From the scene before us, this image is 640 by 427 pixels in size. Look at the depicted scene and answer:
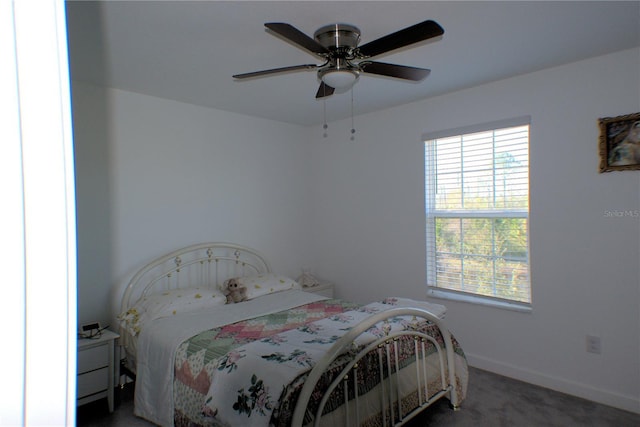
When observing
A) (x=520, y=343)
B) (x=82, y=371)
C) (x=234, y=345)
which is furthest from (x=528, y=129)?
(x=82, y=371)

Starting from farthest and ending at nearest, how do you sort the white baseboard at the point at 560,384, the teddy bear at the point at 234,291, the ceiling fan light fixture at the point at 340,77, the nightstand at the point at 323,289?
the nightstand at the point at 323,289 < the teddy bear at the point at 234,291 < the white baseboard at the point at 560,384 < the ceiling fan light fixture at the point at 340,77

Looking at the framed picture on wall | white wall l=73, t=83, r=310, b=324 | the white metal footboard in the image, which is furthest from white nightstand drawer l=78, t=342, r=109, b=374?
the framed picture on wall

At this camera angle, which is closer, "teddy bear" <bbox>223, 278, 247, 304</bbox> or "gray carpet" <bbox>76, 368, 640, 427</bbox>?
"gray carpet" <bbox>76, 368, 640, 427</bbox>

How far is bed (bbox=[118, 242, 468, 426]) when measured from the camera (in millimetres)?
1694

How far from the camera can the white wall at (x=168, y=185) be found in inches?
117

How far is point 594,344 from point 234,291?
9.44ft

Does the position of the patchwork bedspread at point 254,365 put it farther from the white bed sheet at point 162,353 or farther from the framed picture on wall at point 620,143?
the framed picture on wall at point 620,143

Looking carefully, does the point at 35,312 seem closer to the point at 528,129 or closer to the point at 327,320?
the point at 327,320

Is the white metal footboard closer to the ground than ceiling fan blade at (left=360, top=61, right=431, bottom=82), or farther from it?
closer to the ground

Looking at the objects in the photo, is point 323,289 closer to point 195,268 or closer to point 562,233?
point 195,268

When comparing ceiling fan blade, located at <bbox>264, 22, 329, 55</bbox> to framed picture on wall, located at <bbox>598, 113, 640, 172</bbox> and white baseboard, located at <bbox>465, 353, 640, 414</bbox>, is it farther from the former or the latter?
white baseboard, located at <bbox>465, 353, 640, 414</bbox>

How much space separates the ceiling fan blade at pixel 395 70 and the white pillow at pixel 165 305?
7.18 feet

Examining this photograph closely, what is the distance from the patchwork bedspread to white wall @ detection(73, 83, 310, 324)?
1.26m

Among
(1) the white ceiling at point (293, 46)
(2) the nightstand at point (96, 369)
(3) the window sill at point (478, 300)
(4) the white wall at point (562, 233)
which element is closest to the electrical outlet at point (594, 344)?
(4) the white wall at point (562, 233)
